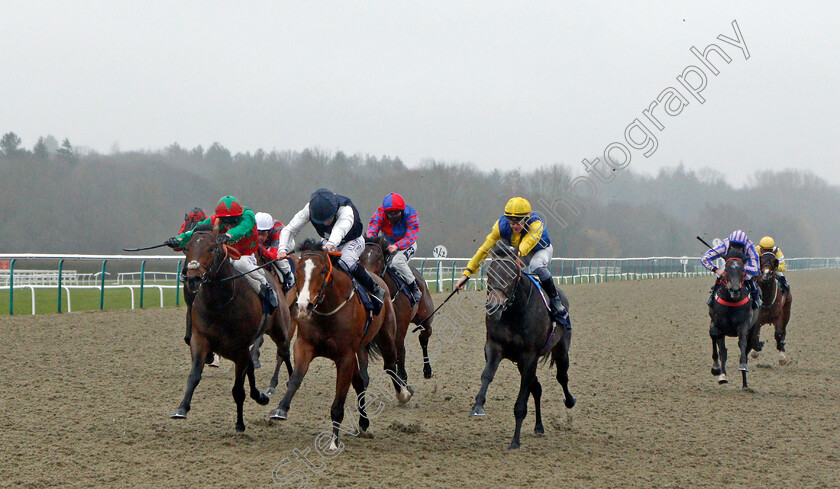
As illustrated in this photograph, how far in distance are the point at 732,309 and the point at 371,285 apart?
539cm

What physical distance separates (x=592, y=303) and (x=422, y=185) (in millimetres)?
26449

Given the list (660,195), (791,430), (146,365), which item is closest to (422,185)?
(660,195)

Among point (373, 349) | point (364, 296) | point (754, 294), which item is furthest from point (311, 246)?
point (754, 294)

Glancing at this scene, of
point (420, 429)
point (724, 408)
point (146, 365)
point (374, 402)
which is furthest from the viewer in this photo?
point (146, 365)

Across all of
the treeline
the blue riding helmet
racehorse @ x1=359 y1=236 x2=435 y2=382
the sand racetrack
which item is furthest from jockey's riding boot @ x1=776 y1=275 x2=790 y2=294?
the treeline

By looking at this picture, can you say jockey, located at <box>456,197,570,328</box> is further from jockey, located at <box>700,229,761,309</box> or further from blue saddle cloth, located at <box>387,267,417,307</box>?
jockey, located at <box>700,229,761,309</box>

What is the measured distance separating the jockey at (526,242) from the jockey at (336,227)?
0.73 m

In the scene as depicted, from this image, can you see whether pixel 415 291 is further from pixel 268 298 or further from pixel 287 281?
pixel 268 298

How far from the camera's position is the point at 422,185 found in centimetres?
4747

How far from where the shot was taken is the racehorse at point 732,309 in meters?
9.71

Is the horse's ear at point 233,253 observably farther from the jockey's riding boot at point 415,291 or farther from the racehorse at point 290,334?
the jockey's riding boot at point 415,291

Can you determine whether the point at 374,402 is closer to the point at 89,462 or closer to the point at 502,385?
the point at 502,385

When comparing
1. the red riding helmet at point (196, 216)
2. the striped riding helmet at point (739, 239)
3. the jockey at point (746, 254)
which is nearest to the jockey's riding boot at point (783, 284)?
the jockey at point (746, 254)

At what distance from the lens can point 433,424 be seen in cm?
715
